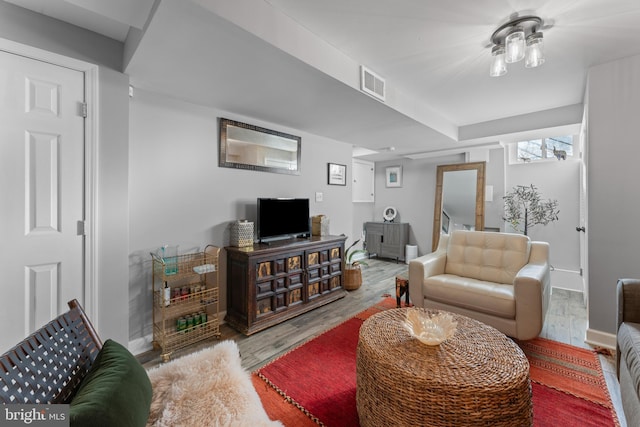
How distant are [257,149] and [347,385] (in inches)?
96.9

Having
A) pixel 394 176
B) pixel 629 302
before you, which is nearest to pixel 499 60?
pixel 629 302

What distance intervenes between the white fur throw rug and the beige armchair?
204 centimetres

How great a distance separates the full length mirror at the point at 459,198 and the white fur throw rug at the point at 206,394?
183 inches

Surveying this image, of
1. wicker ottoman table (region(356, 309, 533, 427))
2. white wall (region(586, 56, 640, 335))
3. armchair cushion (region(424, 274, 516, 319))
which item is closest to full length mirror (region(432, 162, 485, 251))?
white wall (region(586, 56, 640, 335))

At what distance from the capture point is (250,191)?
303 centimetres

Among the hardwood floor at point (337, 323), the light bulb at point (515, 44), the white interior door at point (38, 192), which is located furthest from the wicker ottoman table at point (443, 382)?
the white interior door at point (38, 192)

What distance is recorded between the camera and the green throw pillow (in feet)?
2.02

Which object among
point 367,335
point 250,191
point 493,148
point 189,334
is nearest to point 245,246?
point 250,191

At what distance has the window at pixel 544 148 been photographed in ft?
12.7

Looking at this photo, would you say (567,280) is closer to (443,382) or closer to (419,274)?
(419,274)

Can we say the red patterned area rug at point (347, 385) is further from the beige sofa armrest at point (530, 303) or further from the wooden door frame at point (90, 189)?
the wooden door frame at point (90, 189)

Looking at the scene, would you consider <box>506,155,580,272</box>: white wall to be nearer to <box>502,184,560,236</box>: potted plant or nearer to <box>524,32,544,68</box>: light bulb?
<box>502,184,560,236</box>: potted plant

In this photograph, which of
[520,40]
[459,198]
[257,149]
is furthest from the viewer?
[459,198]

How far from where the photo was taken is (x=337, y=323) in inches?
106
